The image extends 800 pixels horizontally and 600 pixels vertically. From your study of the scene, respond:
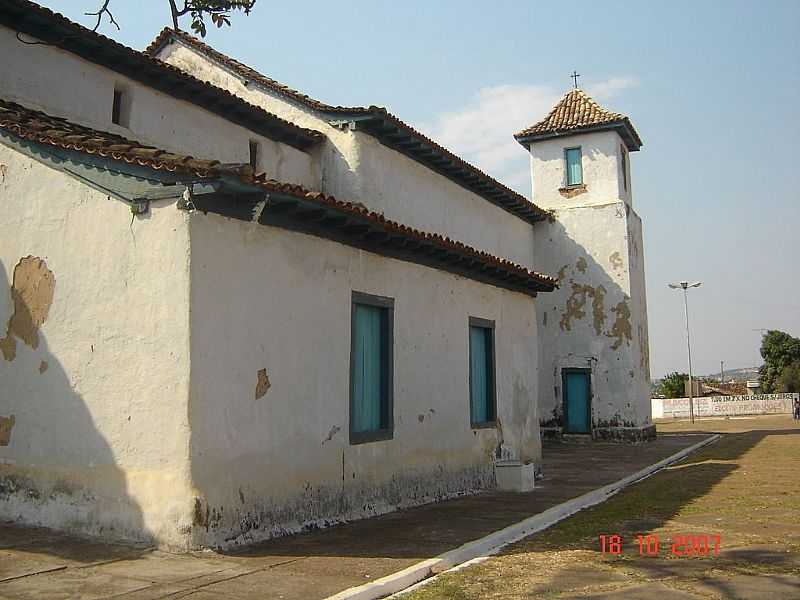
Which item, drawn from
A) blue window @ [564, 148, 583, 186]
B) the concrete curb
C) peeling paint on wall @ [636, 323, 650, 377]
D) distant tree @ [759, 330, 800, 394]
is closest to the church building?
the concrete curb

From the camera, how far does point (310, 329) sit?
27.8ft

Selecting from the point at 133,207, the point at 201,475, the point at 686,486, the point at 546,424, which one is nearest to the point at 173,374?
the point at 201,475

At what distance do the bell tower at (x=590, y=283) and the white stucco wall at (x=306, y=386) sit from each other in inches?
423

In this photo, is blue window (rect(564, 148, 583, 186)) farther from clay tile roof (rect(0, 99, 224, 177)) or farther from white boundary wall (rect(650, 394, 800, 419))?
white boundary wall (rect(650, 394, 800, 419))

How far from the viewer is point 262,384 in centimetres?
767

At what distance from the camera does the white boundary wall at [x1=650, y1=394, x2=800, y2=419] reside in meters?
44.7

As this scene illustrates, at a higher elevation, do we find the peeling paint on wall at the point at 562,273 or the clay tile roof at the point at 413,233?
the peeling paint on wall at the point at 562,273

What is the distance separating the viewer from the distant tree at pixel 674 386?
5431 centimetres

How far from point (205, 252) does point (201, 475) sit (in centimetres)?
204

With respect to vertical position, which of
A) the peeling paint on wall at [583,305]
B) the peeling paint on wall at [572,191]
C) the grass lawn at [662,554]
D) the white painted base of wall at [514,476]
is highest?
the peeling paint on wall at [572,191]

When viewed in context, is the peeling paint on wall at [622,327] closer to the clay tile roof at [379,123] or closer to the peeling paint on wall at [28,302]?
the clay tile roof at [379,123]

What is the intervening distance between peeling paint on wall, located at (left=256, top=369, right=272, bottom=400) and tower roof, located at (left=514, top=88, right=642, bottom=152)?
18.1m

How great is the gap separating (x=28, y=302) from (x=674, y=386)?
175ft
